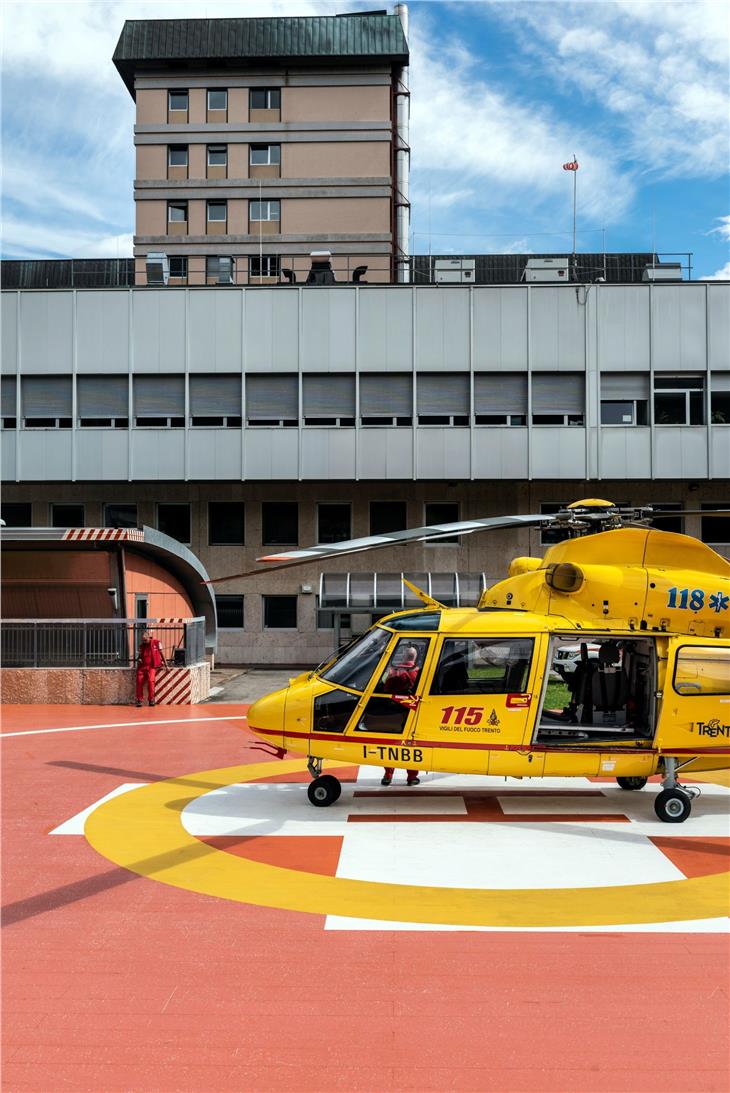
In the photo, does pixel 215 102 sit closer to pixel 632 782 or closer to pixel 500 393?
pixel 500 393

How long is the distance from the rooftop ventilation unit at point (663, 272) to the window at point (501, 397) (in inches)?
230

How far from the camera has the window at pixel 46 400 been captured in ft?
101

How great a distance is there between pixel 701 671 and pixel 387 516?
843 inches

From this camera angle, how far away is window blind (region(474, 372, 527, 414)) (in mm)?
30344

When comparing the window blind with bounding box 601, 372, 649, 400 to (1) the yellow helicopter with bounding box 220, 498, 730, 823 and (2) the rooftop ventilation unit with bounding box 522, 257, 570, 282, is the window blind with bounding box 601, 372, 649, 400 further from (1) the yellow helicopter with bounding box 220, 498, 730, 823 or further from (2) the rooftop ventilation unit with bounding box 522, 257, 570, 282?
(1) the yellow helicopter with bounding box 220, 498, 730, 823

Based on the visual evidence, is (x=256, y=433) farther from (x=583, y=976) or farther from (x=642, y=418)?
(x=583, y=976)

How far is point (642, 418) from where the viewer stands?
99.3 feet

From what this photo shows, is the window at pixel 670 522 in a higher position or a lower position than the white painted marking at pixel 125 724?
higher

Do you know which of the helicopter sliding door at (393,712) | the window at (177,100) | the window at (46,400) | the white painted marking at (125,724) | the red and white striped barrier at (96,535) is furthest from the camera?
the window at (177,100)

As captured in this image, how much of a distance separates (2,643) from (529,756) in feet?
49.7

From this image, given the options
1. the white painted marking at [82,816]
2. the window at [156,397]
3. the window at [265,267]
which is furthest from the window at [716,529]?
the white painted marking at [82,816]

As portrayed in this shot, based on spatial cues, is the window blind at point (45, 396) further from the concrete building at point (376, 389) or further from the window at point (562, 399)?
the window at point (562, 399)

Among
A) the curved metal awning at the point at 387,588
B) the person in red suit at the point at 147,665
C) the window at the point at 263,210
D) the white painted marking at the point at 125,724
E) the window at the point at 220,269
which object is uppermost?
the window at the point at 263,210

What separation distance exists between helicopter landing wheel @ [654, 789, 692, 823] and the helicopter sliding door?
2.86 metres
